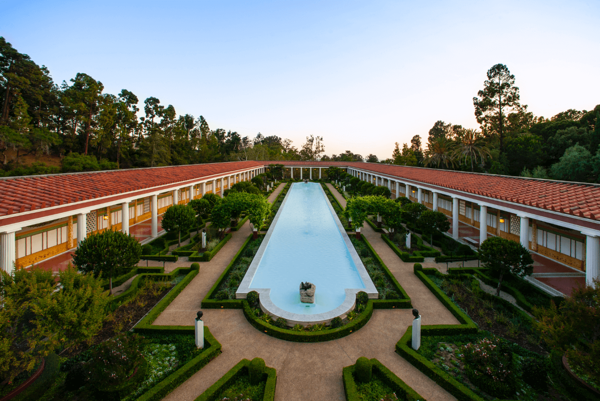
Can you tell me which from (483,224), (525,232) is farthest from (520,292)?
(483,224)

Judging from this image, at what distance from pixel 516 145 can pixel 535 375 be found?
33377mm

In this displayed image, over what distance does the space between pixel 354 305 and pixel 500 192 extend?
950 centimetres

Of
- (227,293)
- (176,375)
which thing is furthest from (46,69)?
(176,375)

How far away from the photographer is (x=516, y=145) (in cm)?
3212

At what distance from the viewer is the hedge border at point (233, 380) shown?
615 centimetres

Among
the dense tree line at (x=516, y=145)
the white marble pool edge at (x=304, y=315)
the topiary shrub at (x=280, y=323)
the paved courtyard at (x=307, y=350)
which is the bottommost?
the paved courtyard at (x=307, y=350)

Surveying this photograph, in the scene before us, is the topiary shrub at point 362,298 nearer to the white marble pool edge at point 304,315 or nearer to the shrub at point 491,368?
the white marble pool edge at point 304,315

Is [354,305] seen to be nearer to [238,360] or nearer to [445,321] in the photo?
[445,321]

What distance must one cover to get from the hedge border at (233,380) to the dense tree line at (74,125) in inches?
1074

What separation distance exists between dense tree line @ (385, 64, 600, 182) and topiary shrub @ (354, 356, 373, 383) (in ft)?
86.4

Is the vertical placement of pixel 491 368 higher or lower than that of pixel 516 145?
lower

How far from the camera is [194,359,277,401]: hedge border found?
615 cm

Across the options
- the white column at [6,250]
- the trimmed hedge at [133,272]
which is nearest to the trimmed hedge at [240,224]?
the trimmed hedge at [133,272]

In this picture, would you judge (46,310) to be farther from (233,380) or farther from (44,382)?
(233,380)
